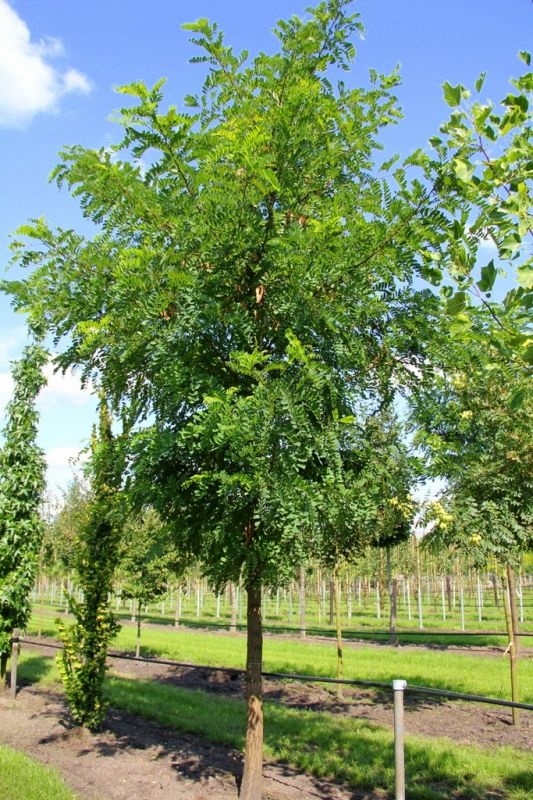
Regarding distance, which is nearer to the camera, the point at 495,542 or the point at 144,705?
the point at 495,542

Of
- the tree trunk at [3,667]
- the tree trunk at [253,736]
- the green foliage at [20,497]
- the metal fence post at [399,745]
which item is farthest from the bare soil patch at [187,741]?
the metal fence post at [399,745]

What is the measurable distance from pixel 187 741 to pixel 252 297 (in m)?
6.09

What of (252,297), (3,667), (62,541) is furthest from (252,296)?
(62,541)

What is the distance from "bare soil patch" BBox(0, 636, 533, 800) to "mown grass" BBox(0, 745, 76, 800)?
26 centimetres

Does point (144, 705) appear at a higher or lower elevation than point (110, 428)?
lower

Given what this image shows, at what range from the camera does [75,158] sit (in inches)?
200

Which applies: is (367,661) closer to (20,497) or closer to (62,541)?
(20,497)

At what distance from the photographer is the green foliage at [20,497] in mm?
12295

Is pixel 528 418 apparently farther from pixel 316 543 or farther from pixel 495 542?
pixel 316 543

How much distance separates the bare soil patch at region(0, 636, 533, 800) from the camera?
6.19m

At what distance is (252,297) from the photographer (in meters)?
5.59

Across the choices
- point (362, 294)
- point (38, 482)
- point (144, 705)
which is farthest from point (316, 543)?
point (38, 482)

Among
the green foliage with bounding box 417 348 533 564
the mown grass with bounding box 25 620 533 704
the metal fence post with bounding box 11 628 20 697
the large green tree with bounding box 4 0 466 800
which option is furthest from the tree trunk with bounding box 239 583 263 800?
the metal fence post with bounding box 11 628 20 697

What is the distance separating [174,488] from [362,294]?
221 cm
